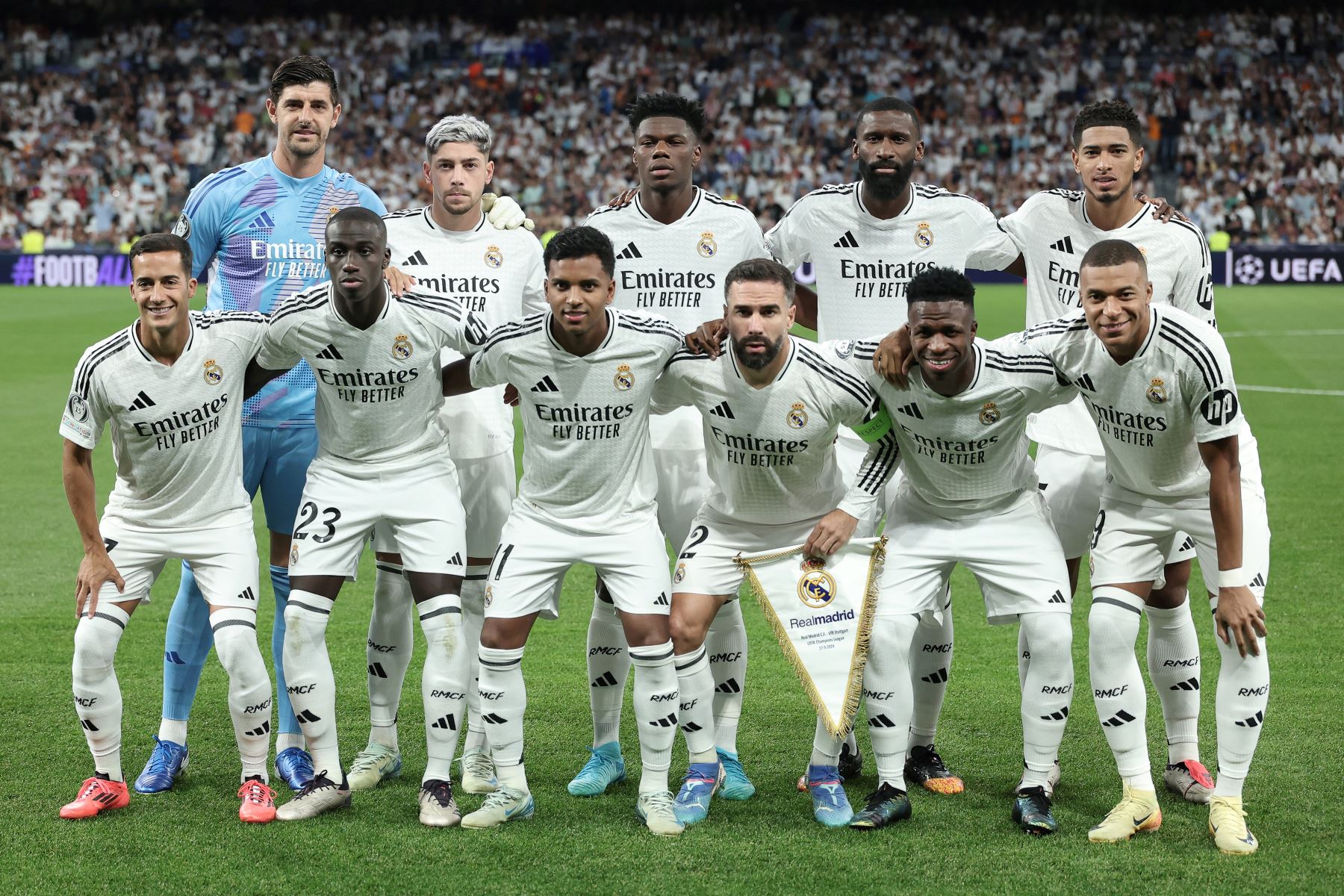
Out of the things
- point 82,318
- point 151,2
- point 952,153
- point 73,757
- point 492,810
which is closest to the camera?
point 492,810

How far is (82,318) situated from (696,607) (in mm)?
19062

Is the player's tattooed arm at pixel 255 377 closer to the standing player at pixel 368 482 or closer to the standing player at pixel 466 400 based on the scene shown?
the standing player at pixel 368 482

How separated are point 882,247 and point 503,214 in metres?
1.65

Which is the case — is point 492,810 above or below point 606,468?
below

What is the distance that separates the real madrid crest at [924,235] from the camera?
5812mm

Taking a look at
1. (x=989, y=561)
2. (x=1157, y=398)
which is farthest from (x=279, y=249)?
(x=1157, y=398)

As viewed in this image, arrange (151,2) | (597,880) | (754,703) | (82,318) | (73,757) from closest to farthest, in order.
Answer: (597,880) < (73,757) < (754,703) < (82,318) < (151,2)

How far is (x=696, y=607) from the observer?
517cm

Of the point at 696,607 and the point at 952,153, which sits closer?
the point at 696,607

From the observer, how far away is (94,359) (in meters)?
5.11

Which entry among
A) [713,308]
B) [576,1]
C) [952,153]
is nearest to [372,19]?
[576,1]

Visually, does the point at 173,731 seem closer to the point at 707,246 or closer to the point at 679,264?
the point at 679,264

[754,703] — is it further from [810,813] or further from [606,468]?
[606,468]

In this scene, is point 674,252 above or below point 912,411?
above
